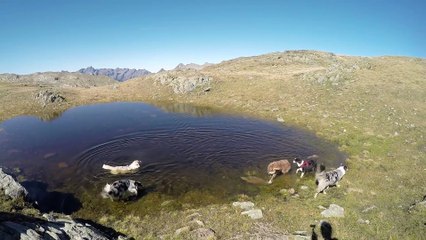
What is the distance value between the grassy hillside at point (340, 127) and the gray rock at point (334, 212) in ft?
1.30

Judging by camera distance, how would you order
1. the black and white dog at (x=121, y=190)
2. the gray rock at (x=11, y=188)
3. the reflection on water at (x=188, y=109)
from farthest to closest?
the reflection on water at (x=188, y=109) → the black and white dog at (x=121, y=190) → the gray rock at (x=11, y=188)

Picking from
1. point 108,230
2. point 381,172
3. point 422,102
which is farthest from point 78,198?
point 422,102

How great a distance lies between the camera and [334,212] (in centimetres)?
1764

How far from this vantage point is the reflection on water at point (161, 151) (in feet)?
72.8

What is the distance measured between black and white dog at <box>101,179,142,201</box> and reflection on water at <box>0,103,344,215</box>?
0.80 meters

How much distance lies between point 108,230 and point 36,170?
43.1 feet

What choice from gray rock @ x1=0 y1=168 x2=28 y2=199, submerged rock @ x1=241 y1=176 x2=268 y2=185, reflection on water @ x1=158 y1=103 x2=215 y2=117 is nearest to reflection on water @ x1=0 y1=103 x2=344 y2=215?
submerged rock @ x1=241 y1=176 x2=268 y2=185

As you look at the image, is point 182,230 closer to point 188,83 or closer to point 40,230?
point 40,230

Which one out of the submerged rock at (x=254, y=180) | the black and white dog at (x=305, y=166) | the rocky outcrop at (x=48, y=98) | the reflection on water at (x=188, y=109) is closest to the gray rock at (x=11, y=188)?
the submerged rock at (x=254, y=180)

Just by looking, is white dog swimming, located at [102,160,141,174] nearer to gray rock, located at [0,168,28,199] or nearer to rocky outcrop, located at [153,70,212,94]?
gray rock, located at [0,168,28,199]

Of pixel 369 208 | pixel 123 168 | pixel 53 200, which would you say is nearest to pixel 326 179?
pixel 369 208

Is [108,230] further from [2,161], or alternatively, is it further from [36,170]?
[2,161]

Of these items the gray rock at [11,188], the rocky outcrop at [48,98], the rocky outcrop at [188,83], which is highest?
the rocky outcrop at [188,83]

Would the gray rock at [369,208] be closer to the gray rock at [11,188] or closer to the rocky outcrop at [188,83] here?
the gray rock at [11,188]
